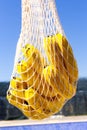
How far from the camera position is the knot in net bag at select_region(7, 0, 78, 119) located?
1.31m

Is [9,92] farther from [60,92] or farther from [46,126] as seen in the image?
[46,126]

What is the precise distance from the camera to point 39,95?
1325mm

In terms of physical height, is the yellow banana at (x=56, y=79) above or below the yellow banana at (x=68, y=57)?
below

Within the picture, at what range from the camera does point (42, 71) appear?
134 cm

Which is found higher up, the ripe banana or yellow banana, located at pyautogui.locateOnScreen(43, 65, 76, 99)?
the ripe banana

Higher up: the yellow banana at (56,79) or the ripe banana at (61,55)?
the ripe banana at (61,55)

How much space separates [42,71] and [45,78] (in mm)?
30

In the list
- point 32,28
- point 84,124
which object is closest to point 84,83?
point 84,124

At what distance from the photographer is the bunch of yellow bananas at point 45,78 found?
4.30ft

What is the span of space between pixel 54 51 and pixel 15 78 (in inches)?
7.2

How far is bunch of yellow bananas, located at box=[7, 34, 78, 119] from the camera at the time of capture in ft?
4.30

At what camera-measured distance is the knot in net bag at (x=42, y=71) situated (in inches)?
51.7

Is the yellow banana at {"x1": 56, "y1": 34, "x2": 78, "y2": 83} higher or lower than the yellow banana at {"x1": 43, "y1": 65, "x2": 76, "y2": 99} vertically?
higher

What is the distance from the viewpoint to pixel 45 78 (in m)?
1.33
